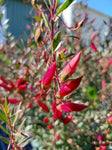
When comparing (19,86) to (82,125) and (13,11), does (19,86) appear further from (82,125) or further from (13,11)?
(13,11)

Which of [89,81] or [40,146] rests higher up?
[89,81]

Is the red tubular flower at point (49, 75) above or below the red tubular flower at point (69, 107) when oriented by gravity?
above

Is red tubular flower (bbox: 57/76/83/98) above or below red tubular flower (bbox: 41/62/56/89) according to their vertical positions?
below

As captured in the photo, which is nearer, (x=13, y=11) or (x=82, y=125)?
(x=82, y=125)

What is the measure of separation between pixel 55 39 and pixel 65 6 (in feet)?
0.23

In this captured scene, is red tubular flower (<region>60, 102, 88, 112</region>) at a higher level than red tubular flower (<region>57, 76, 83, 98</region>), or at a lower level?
lower

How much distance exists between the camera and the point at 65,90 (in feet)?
1.45

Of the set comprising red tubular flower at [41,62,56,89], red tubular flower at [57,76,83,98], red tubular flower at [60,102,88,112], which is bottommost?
red tubular flower at [60,102,88,112]

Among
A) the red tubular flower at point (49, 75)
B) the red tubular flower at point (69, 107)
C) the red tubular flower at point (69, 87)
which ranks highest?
the red tubular flower at point (49, 75)

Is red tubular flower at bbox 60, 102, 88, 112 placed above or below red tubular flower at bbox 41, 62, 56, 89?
below

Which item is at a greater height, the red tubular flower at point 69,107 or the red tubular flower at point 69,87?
the red tubular flower at point 69,87

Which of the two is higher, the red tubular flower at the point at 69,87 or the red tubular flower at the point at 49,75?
the red tubular flower at the point at 49,75

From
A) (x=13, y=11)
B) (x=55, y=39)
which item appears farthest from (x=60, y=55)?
(x=13, y=11)

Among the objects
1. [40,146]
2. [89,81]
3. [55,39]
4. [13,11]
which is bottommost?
[40,146]
